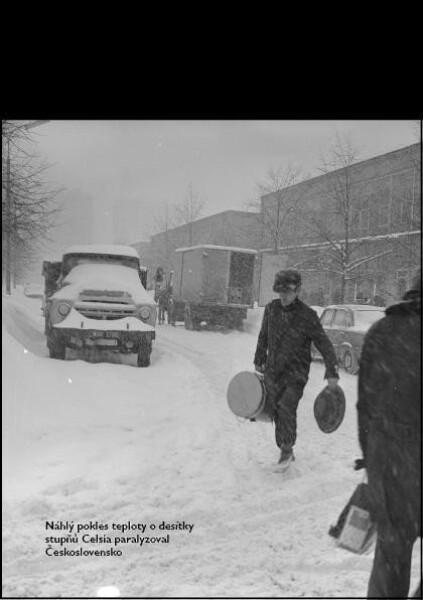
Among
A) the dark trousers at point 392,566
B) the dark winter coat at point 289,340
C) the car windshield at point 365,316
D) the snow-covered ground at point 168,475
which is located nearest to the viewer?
the dark trousers at point 392,566

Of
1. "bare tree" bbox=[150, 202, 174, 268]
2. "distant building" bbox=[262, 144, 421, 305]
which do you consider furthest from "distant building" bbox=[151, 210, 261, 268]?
"distant building" bbox=[262, 144, 421, 305]

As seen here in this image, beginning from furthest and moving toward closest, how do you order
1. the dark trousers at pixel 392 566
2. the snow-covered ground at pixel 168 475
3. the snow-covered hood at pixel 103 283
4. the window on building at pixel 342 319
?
the snow-covered hood at pixel 103 283 < the window on building at pixel 342 319 < the snow-covered ground at pixel 168 475 < the dark trousers at pixel 392 566

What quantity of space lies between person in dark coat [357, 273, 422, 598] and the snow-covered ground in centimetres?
63

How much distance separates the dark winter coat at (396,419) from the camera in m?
2.20

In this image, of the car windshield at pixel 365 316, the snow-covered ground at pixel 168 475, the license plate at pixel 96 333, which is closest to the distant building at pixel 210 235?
the snow-covered ground at pixel 168 475

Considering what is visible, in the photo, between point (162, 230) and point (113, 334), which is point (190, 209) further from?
point (113, 334)

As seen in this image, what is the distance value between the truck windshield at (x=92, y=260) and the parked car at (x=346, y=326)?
4.95 feet

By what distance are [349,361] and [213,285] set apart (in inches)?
49.5

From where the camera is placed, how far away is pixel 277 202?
12.5ft

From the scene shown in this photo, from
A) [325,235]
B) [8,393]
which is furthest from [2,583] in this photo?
[325,235]

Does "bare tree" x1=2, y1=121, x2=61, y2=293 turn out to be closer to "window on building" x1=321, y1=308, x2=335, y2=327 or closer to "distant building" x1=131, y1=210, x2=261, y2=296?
"distant building" x1=131, y1=210, x2=261, y2=296

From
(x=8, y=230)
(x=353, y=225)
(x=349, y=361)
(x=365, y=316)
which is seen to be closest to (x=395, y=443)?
(x=365, y=316)

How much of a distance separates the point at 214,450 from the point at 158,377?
77 cm

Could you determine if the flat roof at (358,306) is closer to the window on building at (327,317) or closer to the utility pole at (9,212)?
the window on building at (327,317)
